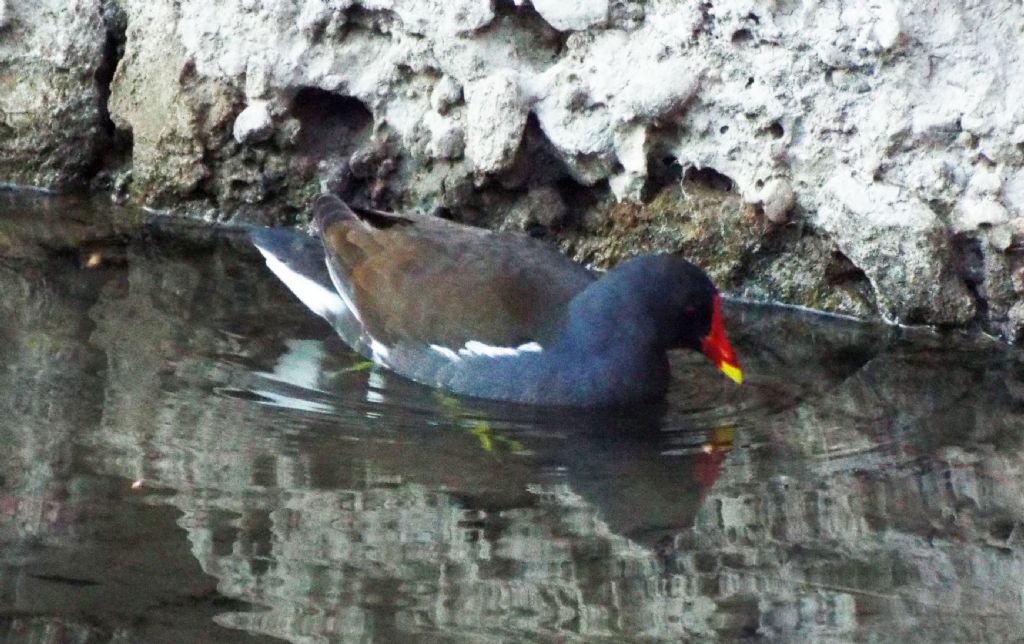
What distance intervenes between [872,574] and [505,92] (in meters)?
2.67

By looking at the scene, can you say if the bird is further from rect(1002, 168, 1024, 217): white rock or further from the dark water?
rect(1002, 168, 1024, 217): white rock

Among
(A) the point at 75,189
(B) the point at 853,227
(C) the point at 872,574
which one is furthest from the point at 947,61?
(A) the point at 75,189

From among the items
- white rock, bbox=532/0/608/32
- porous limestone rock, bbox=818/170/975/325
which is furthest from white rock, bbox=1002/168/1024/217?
white rock, bbox=532/0/608/32

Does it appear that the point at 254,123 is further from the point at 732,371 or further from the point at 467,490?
the point at 467,490

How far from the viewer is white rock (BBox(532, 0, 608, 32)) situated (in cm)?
534

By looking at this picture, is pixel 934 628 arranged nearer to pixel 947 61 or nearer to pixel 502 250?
pixel 502 250

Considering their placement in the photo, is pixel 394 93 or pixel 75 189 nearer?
pixel 394 93

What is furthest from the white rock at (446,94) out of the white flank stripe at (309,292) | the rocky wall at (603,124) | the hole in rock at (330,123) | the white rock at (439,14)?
the white flank stripe at (309,292)

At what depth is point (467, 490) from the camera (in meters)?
3.80

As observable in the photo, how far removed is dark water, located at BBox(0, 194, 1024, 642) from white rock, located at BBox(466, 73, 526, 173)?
3.14 ft

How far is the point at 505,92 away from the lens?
18.0 ft

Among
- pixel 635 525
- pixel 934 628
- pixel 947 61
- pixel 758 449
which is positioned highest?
pixel 947 61

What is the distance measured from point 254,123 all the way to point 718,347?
2.31 m

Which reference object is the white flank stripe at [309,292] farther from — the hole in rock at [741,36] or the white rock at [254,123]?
the hole in rock at [741,36]
